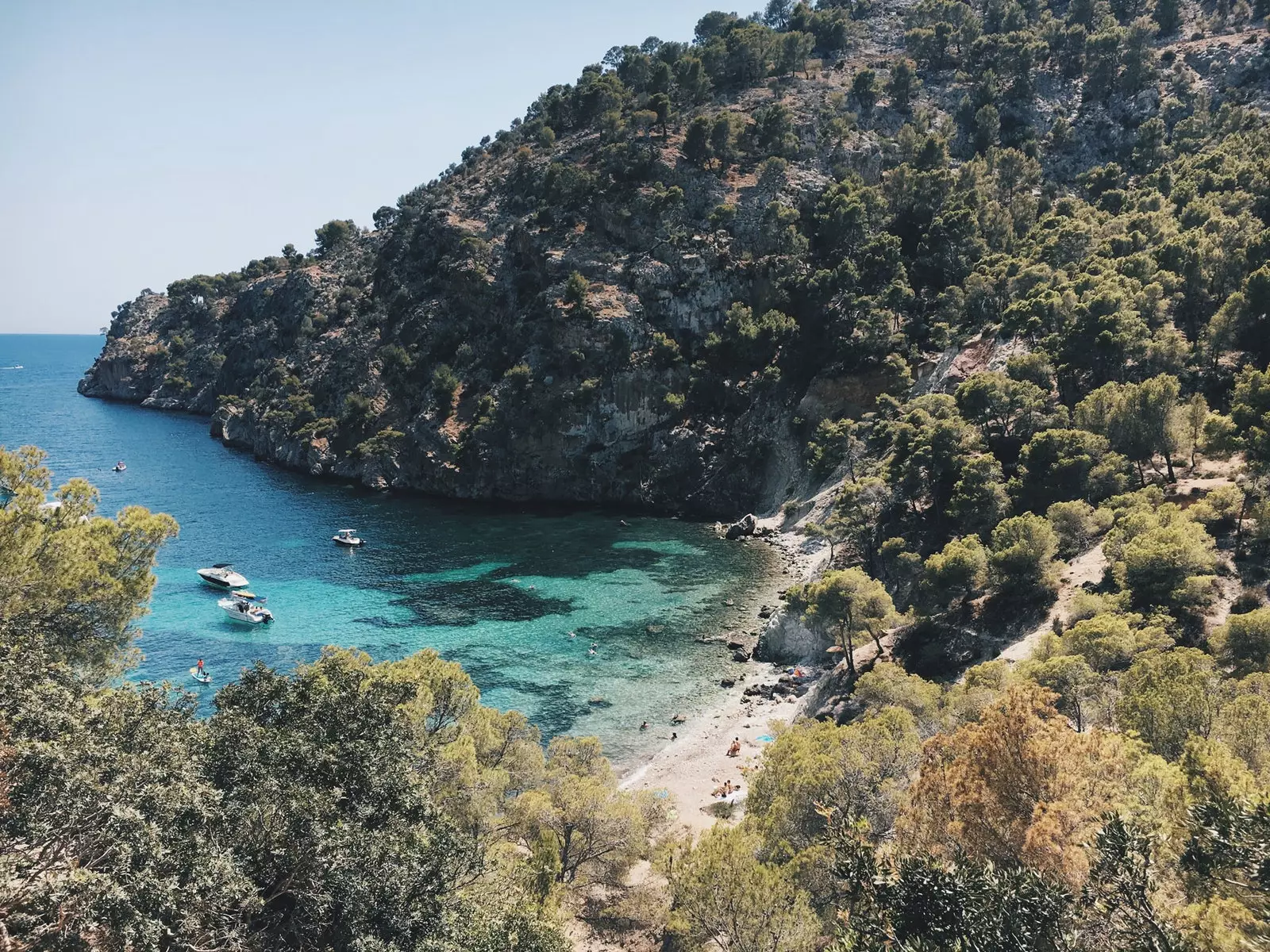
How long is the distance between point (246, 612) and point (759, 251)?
75.5 meters

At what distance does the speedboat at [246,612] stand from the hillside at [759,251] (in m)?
39.8

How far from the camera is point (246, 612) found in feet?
187

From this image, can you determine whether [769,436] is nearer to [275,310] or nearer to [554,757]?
[554,757]

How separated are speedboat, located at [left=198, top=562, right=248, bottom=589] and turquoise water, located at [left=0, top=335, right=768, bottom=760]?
1456mm

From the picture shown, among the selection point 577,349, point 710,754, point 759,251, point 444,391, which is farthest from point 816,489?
point 444,391

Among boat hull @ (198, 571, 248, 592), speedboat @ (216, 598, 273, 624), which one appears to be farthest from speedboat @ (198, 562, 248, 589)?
speedboat @ (216, 598, 273, 624)

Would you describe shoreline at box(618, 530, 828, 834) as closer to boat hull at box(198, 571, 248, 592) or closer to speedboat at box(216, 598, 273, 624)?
speedboat at box(216, 598, 273, 624)

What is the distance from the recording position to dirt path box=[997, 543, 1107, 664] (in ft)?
122

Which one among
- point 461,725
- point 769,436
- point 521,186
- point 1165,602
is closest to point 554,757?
point 461,725

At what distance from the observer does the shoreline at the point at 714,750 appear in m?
37.6

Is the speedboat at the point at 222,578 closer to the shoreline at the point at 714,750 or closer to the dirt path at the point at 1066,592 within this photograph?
the shoreline at the point at 714,750

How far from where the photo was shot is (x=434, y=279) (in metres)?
111

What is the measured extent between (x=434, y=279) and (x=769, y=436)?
59016mm

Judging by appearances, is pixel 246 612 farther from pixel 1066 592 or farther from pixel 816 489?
pixel 1066 592
